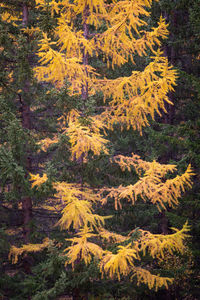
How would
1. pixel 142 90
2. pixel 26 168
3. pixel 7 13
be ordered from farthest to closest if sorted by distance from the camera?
pixel 7 13, pixel 26 168, pixel 142 90

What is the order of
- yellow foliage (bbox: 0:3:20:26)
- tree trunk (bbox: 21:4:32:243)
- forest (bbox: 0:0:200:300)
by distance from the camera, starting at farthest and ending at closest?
tree trunk (bbox: 21:4:32:243), yellow foliage (bbox: 0:3:20:26), forest (bbox: 0:0:200:300)

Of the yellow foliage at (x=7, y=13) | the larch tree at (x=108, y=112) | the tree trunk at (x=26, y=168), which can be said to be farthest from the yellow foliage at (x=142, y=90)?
the yellow foliage at (x=7, y=13)

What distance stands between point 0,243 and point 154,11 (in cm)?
1048

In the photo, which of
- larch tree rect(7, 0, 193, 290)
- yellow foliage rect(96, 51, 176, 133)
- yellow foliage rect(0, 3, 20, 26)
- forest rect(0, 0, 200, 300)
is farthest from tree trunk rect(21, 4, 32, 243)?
yellow foliage rect(96, 51, 176, 133)

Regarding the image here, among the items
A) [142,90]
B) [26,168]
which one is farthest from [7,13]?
[142,90]

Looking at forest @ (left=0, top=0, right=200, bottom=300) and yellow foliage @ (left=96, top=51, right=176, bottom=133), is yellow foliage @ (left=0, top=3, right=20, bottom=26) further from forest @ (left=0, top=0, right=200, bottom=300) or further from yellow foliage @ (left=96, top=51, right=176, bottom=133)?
yellow foliage @ (left=96, top=51, right=176, bottom=133)

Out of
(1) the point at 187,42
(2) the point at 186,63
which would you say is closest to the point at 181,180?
(1) the point at 187,42

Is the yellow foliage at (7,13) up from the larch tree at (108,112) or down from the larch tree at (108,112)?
up

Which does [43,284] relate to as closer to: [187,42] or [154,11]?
[187,42]

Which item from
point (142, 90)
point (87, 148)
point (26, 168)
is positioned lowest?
point (26, 168)

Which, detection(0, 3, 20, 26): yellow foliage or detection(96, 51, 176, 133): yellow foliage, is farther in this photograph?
detection(0, 3, 20, 26): yellow foliage

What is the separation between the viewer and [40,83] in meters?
8.95

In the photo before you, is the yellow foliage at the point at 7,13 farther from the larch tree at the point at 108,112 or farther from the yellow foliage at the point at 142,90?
the yellow foliage at the point at 142,90

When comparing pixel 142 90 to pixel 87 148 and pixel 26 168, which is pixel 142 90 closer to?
pixel 87 148
